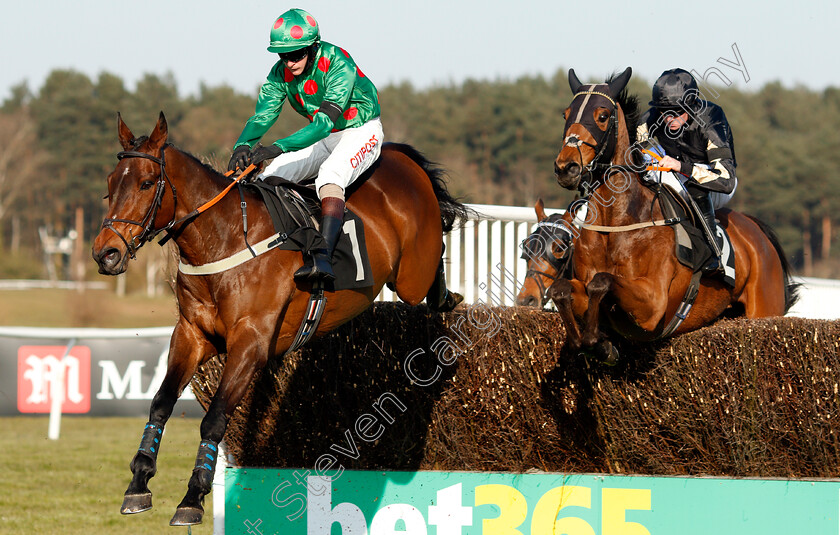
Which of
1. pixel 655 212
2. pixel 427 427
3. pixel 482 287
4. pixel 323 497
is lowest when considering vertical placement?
pixel 323 497

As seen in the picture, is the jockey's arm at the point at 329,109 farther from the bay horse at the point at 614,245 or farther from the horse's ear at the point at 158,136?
the bay horse at the point at 614,245

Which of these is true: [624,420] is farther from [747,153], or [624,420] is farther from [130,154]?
[747,153]

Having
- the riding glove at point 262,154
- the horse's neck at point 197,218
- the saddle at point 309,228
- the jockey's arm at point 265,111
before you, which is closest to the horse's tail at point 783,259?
the saddle at point 309,228

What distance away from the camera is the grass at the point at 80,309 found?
30.6 meters

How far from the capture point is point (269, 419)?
19.2ft

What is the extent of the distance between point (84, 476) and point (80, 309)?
22.9 metres

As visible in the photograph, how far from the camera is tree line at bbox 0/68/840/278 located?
153ft

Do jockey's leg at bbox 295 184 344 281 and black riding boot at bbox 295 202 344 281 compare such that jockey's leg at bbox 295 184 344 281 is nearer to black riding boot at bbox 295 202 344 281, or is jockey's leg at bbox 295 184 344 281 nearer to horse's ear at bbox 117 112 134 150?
black riding boot at bbox 295 202 344 281

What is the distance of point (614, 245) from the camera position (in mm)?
5348

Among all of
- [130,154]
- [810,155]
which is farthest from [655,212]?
[810,155]

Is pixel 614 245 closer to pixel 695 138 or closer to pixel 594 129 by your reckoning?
pixel 594 129

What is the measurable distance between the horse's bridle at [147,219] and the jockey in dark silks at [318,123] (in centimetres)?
47

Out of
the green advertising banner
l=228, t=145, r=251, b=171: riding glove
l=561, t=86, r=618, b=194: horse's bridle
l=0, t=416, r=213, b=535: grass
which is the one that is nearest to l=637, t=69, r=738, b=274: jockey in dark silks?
l=561, t=86, r=618, b=194: horse's bridle

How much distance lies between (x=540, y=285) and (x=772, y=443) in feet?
8.25
